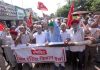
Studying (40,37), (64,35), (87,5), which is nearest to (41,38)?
(40,37)

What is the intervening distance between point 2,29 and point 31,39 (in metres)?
1.73

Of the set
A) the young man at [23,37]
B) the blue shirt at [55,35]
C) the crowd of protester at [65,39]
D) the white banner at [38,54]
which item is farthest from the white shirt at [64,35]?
the young man at [23,37]

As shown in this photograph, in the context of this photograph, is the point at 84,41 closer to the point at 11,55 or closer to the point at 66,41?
the point at 66,41

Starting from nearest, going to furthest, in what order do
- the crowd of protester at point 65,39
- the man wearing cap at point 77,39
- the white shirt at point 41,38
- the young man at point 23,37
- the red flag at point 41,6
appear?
the man wearing cap at point 77,39
the crowd of protester at point 65,39
the white shirt at point 41,38
the young man at point 23,37
the red flag at point 41,6

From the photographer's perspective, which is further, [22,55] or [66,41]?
[22,55]

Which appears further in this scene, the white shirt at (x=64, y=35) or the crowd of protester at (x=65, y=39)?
the white shirt at (x=64, y=35)

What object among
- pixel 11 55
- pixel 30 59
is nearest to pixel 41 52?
pixel 30 59

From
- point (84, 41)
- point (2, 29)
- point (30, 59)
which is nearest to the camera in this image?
point (84, 41)

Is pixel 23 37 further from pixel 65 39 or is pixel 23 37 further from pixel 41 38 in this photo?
pixel 65 39

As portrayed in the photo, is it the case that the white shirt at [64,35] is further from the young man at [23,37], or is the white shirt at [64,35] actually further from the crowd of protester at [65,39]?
the young man at [23,37]

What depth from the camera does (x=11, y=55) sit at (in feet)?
30.1

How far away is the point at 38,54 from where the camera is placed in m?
8.66

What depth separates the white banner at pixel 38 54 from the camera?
331 inches

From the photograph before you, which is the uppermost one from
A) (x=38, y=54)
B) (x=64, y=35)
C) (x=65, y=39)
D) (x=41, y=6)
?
(x=41, y=6)
